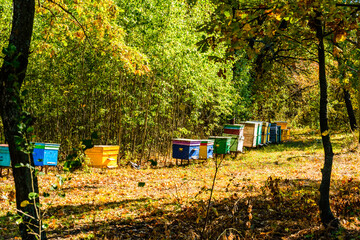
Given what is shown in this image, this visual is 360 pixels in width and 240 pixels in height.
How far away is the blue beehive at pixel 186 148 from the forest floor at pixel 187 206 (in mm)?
920

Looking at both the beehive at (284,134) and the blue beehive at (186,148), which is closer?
the blue beehive at (186,148)

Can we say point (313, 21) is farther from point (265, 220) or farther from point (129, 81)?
point (129, 81)

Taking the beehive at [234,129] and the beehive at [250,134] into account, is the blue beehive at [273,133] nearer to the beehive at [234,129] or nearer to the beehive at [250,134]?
the beehive at [250,134]

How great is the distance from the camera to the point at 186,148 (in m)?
12.4

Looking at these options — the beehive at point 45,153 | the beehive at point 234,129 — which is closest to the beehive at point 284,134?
the beehive at point 234,129

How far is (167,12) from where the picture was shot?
1138cm

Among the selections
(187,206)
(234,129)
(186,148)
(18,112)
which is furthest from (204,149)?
(18,112)

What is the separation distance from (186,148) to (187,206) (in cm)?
648

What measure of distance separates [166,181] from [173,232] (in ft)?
16.1

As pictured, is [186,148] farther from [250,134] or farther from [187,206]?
[187,206]

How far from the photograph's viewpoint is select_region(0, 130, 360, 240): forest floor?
468 cm

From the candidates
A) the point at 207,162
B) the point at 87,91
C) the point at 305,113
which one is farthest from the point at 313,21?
the point at 305,113

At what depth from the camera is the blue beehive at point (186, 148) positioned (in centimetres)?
1236

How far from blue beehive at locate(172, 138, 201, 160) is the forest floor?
0.92 meters
